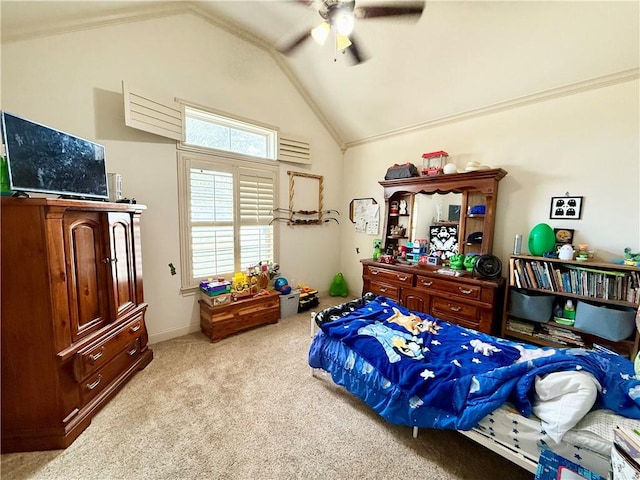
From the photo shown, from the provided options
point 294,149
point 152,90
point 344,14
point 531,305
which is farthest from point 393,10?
point 531,305

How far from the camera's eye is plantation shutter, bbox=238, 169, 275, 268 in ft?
10.6

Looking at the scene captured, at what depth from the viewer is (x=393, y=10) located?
73.5 inches

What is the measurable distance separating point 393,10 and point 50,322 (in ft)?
10.3

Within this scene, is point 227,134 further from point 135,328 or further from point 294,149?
point 135,328

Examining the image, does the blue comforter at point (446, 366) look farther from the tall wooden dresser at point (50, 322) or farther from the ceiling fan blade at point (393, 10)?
the ceiling fan blade at point (393, 10)

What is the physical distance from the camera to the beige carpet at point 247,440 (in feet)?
4.44

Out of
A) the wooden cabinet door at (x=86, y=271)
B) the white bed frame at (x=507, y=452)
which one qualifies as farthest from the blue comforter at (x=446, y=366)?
the wooden cabinet door at (x=86, y=271)

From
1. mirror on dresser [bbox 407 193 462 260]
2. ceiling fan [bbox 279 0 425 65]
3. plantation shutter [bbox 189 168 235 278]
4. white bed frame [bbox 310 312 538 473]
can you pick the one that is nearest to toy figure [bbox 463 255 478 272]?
mirror on dresser [bbox 407 193 462 260]

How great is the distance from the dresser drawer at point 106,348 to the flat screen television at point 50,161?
1.04 metres

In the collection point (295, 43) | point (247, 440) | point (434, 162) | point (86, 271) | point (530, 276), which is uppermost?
point (295, 43)

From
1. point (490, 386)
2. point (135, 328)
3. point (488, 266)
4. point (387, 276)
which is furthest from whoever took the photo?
point (387, 276)

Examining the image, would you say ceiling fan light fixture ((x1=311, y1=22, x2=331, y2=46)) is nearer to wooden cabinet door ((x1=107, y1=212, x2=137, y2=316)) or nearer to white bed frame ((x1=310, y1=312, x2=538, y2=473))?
wooden cabinet door ((x1=107, y1=212, x2=137, y2=316))

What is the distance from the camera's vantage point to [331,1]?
170 cm

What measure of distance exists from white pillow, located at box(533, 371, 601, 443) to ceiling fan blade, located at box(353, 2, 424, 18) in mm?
2476
